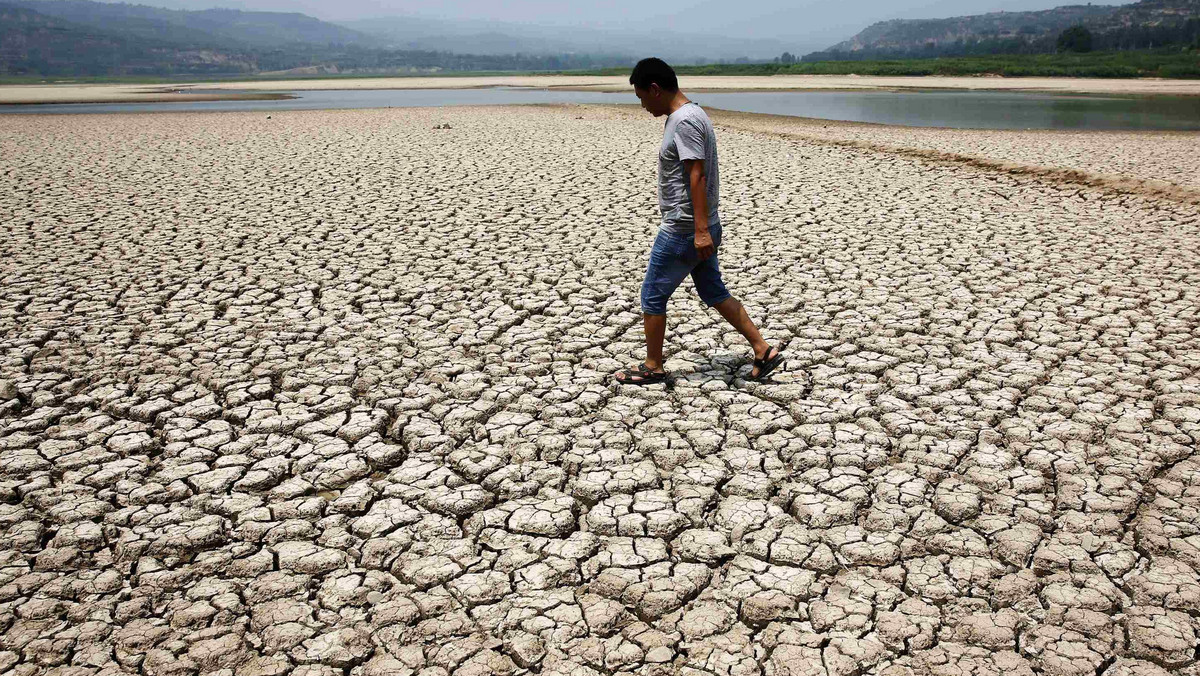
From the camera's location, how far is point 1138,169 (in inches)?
424

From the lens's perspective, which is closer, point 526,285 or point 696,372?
point 696,372

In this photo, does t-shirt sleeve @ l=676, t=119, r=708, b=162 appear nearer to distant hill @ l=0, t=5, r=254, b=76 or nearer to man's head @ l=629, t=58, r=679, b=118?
man's head @ l=629, t=58, r=679, b=118

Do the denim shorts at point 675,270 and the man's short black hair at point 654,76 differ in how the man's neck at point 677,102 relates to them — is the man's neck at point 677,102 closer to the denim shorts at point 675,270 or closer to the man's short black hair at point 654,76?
the man's short black hair at point 654,76

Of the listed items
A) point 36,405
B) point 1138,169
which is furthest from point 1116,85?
point 36,405

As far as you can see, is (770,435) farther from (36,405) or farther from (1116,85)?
(1116,85)

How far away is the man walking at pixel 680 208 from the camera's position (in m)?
3.32

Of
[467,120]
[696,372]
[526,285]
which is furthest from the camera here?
[467,120]

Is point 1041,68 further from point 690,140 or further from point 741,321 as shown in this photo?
point 690,140

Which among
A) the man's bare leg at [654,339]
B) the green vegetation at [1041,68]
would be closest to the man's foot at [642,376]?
the man's bare leg at [654,339]

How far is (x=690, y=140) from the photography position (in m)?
3.33

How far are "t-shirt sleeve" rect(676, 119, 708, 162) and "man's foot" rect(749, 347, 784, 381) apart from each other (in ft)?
4.08

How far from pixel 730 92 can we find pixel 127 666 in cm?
3998

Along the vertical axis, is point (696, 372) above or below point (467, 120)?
below

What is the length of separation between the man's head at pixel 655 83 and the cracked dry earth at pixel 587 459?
1.49m
